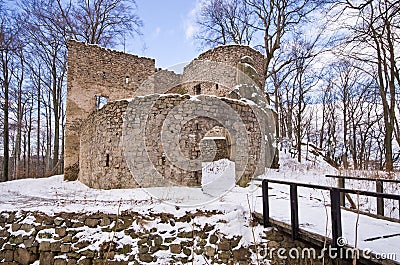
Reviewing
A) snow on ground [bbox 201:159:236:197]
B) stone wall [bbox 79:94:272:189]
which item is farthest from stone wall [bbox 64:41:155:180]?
snow on ground [bbox 201:159:236:197]

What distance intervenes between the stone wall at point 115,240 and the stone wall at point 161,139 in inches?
101

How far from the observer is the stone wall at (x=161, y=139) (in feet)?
25.6

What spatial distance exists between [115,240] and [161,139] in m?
3.52

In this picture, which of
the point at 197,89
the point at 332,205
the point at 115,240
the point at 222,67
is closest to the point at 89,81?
the point at 197,89

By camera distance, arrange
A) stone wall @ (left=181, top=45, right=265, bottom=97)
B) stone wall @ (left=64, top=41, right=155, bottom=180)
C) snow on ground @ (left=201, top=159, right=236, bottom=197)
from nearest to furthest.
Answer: snow on ground @ (left=201, top=159, right=236, bottom=197) → stone wall @ (left=64, top=41, right=155, bottom=180) → stone wall @ (left=181, top=45, right=265, bottom=97)

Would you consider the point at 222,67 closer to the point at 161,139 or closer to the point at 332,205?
the point at 161,139

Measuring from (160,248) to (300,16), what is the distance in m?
15.5

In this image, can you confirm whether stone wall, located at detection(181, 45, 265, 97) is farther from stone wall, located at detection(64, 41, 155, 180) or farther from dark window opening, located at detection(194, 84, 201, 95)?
stone wall, located at detection(64, 41, 155, 180)

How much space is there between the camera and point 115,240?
5.04 meters

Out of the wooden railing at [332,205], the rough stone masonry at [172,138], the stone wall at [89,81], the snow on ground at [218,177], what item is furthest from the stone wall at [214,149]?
the stone wall at [89,81]

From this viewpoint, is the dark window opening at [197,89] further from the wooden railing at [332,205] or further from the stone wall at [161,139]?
the wooden railing at [332,205]

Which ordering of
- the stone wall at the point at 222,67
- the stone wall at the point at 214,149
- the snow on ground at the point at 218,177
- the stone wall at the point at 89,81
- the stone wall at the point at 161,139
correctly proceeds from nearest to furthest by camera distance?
1. the snow on ground at the point at 218,177
2. the stone wall at the point at 161,139
3. the stone wall at the point at 214,149
4. the stone wall at the point at 89,81
5. the stone wall at the point at 222,67

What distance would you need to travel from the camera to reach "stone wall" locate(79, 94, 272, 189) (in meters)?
7.80

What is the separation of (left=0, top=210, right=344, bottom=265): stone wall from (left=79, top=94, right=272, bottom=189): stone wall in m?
2.56
